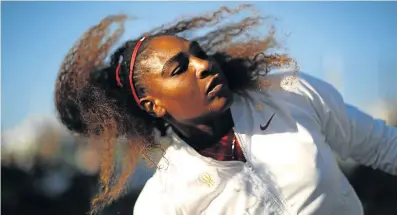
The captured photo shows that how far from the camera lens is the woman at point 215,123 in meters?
1.86

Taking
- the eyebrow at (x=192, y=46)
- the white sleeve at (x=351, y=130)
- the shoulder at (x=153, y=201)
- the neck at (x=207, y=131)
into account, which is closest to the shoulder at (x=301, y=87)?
the white sleeve at (x=351, y=130)

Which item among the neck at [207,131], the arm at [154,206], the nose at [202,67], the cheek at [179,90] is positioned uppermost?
the nose at [202,67]

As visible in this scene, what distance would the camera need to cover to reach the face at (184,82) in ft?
6.06

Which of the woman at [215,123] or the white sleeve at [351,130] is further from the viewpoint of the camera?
the white sleeve at [351,130]

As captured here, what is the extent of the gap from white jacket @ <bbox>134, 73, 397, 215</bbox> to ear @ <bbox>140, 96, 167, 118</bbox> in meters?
0.11

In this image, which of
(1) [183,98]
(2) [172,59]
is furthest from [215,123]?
(2) [172,59]

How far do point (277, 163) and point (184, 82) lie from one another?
1.30 feet

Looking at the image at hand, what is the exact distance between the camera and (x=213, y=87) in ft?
6.05

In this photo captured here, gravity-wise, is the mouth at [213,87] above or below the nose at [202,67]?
below

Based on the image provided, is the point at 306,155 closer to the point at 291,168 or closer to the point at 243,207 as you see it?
the point at 291,168

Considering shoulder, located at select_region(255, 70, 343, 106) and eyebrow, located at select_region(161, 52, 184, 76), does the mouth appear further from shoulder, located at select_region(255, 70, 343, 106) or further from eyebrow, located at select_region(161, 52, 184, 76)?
shoulder, located at select_region(255, 70, 343, 106)

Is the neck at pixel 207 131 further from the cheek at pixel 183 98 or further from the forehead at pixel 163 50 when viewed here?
the forehead at pixel 163 50

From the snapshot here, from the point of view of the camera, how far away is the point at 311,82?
2047 millimetres

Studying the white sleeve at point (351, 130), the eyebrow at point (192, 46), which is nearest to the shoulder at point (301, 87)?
the white sleeve at point (351, 130)
